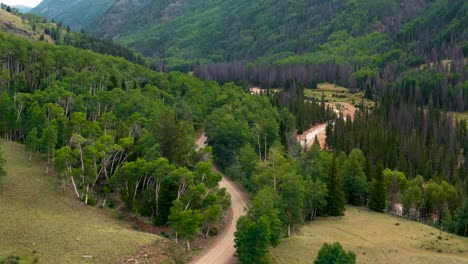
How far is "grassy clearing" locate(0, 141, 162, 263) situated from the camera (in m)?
60.3

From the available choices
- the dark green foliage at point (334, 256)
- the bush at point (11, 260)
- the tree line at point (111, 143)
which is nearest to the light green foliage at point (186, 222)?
the tree line at point (111, 143)

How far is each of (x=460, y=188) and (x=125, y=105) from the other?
292 feet

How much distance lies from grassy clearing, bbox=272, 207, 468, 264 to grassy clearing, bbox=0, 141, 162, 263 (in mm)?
22589

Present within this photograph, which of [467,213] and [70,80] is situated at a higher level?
[70,80]

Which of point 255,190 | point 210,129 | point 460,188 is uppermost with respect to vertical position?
point 210,129

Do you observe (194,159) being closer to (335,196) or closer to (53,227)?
(335,196)

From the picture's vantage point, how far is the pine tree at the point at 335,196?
98.4 meters

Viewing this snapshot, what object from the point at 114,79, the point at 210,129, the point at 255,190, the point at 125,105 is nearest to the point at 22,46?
the point at 114,79

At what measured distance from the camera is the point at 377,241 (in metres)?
83.0

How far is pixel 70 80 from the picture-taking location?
126 m

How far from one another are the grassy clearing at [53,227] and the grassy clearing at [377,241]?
889 inches

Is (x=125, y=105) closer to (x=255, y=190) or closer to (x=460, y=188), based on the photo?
(x=255, y=190)

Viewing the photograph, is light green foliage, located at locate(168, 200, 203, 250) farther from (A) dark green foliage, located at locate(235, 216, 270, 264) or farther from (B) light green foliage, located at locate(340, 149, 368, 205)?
(B) light green foliage, located at locate(340, 149, 368, 205)

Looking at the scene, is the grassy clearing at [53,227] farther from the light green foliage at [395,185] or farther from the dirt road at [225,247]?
the light green foliage at [395,185]
